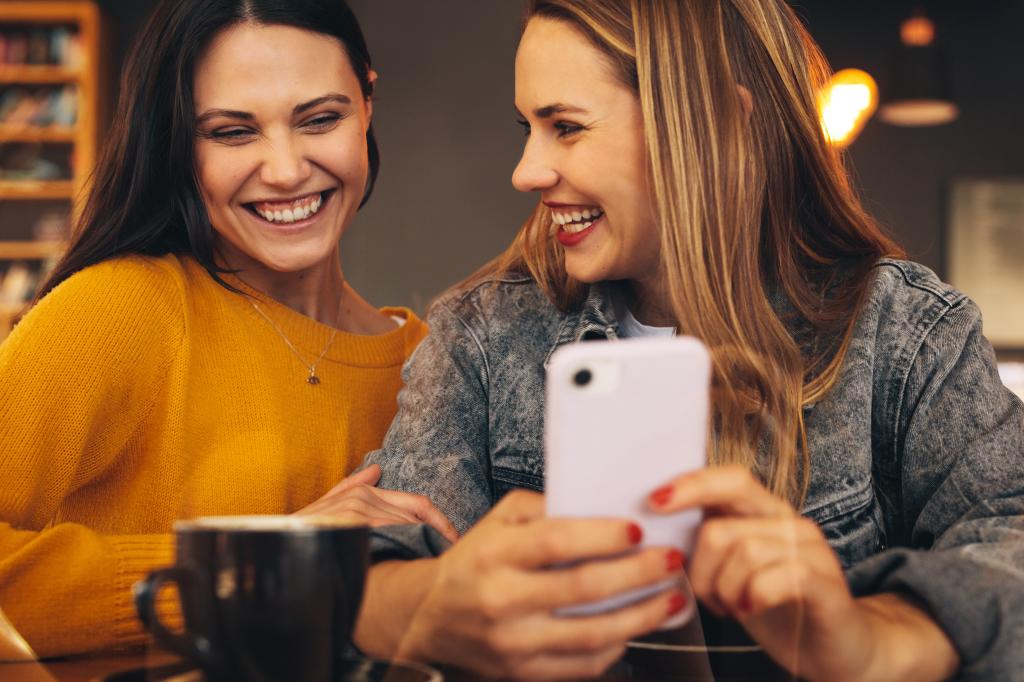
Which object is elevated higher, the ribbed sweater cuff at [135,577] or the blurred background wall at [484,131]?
the blurred background wall at [484,131]

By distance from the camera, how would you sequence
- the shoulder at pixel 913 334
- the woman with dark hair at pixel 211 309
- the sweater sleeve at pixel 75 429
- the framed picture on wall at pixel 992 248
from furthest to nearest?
the framed picture on wall at pixel 992 248, the woman with dark hair at pixel 211 309, the shoulder at pixel 913 334, the sweater sleeve at pixel 75 429

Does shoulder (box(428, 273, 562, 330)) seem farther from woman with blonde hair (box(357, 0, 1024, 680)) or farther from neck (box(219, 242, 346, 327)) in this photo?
neck (box(219, 242, 346, 327))

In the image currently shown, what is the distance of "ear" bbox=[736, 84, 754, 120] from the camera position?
1.04 meters

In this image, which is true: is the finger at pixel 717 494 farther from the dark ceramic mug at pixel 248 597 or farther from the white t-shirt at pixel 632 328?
the white t-shirt at pixel 632 328

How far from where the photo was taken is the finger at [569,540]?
50cm

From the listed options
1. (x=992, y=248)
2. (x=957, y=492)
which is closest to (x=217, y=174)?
(x=957, y=492)

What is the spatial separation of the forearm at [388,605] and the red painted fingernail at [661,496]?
5.6 inches

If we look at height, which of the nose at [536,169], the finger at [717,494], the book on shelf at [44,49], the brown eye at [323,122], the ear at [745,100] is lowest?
the finger at [717,494]

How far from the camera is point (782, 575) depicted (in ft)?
1.80

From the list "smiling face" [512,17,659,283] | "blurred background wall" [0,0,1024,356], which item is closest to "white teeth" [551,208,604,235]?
"smiling face" [512,17,659,283]

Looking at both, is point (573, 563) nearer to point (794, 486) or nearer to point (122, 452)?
→ point (794, 486)

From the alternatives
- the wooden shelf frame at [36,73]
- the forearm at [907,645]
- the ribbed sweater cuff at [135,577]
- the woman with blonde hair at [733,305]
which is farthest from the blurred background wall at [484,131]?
the forearm at [907,645]

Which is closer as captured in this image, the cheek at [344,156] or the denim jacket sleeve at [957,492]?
the denim jacket sleeve at [957,492]

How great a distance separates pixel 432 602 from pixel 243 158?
2.78ft
